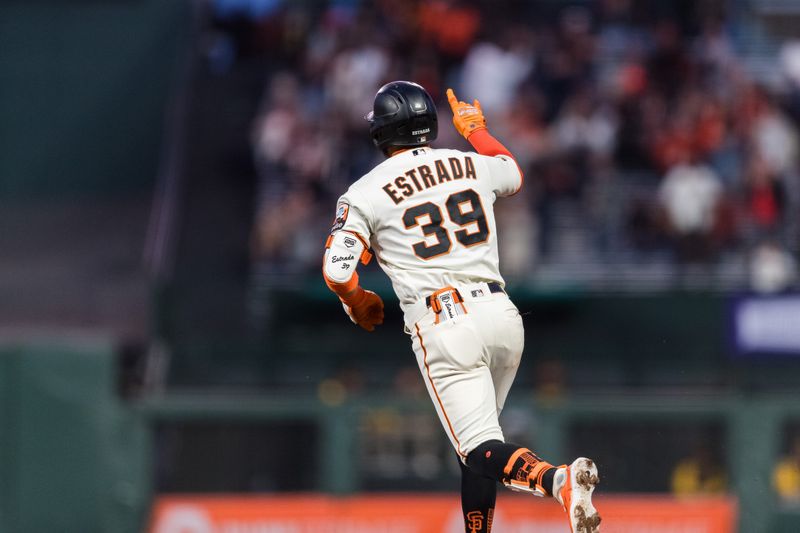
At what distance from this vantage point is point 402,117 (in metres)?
6.28

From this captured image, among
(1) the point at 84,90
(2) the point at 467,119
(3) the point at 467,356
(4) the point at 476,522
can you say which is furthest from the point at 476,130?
(1) the point at 84,90

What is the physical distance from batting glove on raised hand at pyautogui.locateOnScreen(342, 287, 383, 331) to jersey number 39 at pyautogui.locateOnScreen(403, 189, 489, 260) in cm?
33

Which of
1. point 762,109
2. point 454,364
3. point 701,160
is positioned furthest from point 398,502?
point 762,109

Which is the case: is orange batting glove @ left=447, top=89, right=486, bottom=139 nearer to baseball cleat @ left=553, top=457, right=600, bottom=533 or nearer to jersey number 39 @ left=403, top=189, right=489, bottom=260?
A: jersey number 39 @ left=403, top=189, right=489, bottom=260

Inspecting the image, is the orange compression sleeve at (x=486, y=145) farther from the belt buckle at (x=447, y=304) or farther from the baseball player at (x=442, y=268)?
the belt buckle at (x=447, y=304)

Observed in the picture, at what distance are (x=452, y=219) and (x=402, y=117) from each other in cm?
54

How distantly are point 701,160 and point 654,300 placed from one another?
2031 millimetres

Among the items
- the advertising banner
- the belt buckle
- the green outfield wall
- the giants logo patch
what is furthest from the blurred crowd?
the giants logo patch

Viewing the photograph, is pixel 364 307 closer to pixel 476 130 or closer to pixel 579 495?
pixel 476 130

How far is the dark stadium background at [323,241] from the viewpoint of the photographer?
A: 10.3 meters

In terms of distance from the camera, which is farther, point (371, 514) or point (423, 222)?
point (371, 514)

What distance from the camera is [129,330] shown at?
1512 centimetres

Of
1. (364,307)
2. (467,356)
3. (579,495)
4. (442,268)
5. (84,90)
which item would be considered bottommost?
(579,495)

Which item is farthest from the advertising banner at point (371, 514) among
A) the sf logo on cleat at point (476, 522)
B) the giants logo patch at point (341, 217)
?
the giants logo patch at point (341, 217)
